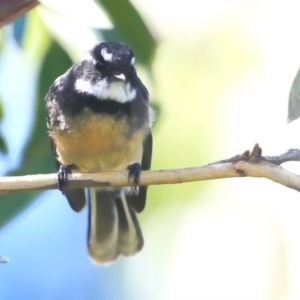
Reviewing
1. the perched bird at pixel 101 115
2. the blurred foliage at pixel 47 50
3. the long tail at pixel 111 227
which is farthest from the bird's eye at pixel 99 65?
the long tail at pixel 111 227

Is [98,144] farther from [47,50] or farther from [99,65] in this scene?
[47,50]

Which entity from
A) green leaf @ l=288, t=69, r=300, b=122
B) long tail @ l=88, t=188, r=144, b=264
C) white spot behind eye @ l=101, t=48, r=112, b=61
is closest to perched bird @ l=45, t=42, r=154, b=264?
white spot behind eye @ l=101, t=48, r=112, b=61

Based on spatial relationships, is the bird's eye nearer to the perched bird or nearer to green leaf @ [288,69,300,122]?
the perched bird

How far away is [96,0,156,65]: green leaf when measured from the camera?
1393 millimetres

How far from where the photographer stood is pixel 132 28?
56.1 inches

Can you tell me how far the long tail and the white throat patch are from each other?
0.51 meters

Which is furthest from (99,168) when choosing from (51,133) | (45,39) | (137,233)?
(45,39)

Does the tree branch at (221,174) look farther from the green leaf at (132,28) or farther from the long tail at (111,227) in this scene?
the long tail at (111,227)

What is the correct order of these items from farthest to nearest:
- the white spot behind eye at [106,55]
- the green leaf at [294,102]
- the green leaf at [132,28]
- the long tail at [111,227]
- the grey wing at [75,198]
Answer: the long tail at [111,227], the grey wing at [75,198], the white spot behind eye at [106,55], the green leaf at [132,28], the green leaf at [294,102]

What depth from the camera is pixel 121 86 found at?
162cm

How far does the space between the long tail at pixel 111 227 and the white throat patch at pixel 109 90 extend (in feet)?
1.67

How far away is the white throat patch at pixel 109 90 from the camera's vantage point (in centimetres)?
161

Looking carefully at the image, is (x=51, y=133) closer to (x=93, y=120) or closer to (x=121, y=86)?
(x=93, y=120)

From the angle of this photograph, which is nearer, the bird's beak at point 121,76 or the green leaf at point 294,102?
the green leaf at point 294,102
